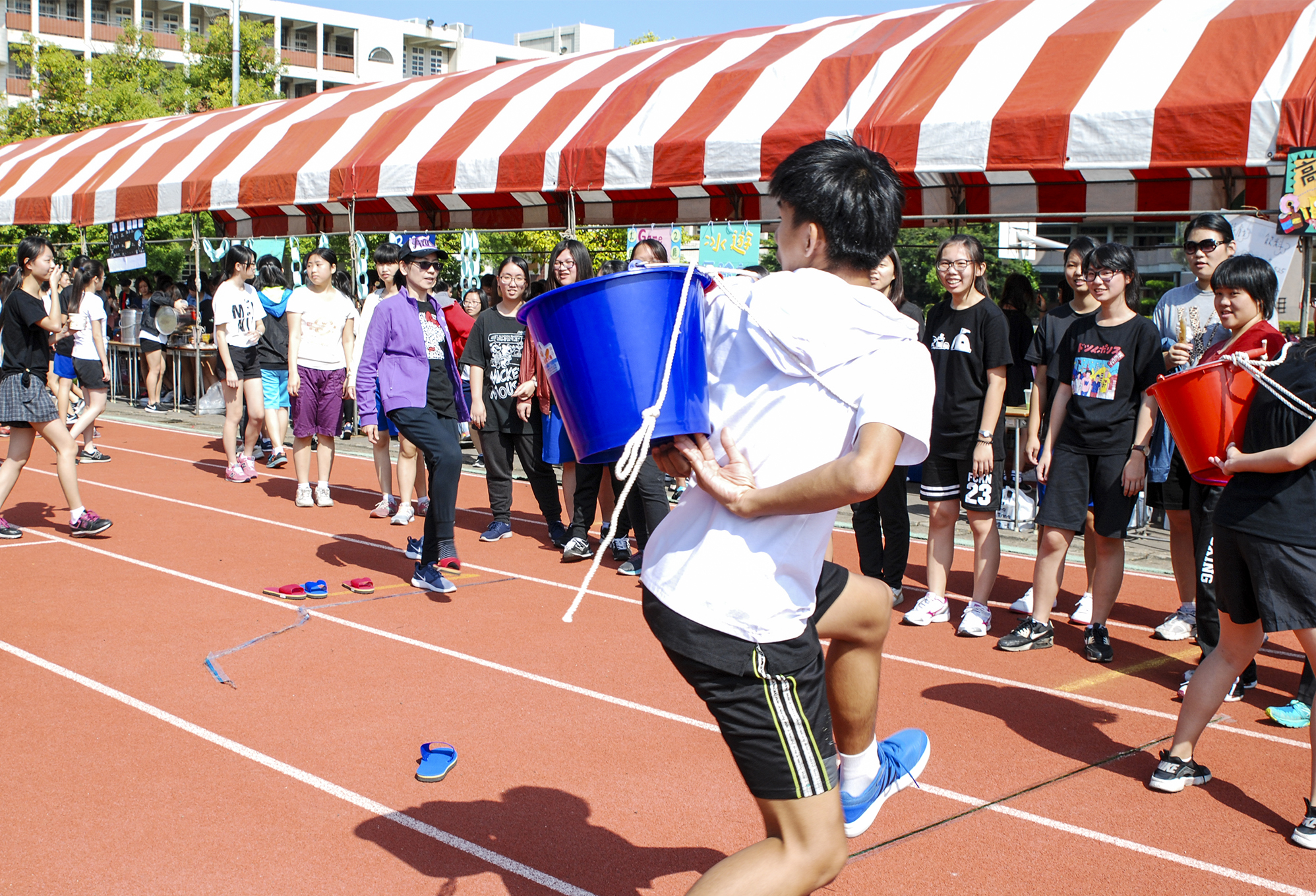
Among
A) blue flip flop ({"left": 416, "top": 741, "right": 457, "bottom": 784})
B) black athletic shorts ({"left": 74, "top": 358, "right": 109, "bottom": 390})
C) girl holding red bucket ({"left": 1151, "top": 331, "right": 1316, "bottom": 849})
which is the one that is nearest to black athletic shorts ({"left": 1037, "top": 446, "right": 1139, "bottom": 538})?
girl holding red bucket ({"left": 1151, "top": 331, "right": 1316, "bottom": 849})

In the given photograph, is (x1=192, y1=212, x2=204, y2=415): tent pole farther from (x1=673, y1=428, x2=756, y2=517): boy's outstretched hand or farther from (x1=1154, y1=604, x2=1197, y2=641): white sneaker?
(x1=673, y1=428, x2=756, y2=517): boy's outstretched hand

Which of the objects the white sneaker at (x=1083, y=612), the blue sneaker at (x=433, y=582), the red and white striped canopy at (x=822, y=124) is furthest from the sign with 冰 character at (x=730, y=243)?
the white sneaker at (x=1083, y=612)

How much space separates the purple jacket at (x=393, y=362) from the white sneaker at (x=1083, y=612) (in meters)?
4.13

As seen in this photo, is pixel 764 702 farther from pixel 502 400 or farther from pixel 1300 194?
pixel 1300 194

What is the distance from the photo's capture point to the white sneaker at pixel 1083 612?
645 centimetres

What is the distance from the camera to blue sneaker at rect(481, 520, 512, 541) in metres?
8.49

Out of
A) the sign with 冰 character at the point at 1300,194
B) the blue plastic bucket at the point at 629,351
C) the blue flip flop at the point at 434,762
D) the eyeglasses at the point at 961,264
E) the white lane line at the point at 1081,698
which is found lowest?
the white lane line at the point at 1081,698

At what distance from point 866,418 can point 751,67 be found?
992 cm

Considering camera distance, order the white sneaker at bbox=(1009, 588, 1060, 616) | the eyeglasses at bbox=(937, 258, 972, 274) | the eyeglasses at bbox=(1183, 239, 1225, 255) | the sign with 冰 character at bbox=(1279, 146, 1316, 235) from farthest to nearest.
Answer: the sign with 冰 character at bbox=(1279, 146, 1316, 235) < the white sneaker at bbox=(1009, 588, 1060, 616) < the eyeglasses at bbox=(1183, 239, 1225, 255) < the eyeglasses at bbox=(937, 258, 972, 274)

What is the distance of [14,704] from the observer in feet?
15.5

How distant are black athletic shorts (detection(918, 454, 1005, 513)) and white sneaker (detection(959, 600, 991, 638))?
20.9 inches

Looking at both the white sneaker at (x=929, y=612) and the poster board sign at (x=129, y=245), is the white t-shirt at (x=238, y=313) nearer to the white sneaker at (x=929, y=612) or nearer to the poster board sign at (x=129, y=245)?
the poster board sign at (x=129, y=245)

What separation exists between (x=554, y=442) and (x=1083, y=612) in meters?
3.75

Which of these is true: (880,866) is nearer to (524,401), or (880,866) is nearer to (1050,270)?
(524,401)
